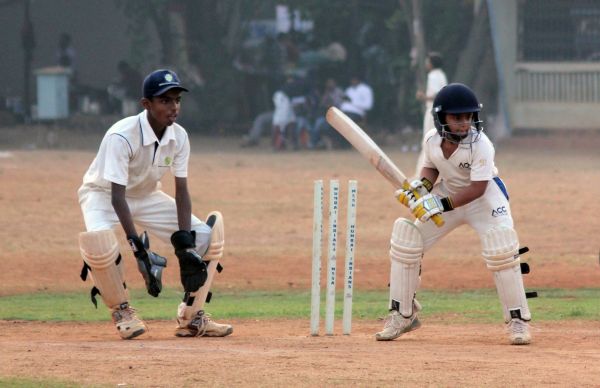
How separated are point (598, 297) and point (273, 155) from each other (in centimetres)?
1413

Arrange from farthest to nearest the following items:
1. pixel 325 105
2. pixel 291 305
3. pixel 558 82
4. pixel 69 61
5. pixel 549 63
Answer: pixel 69 61, pixel 549 63, pixel 558 82, pixel 325 105, pixel 291 305

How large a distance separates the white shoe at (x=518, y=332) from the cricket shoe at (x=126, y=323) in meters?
2.46

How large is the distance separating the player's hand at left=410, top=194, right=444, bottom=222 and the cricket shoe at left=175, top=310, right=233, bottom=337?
1705 millimetres

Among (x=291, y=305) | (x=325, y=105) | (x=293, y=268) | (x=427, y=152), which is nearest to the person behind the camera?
(x=427, y=152)

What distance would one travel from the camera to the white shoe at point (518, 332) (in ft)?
27.7

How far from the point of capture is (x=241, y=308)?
37.8 feet

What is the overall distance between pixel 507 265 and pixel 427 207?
644 millimetres

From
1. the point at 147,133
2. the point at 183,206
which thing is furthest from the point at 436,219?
the point at 147,133

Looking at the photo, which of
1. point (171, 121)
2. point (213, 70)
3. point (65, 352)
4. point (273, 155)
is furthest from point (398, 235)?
point (213, 70)

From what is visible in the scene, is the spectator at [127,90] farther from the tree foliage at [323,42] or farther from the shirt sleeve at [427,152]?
the shirt sleeve at [427,152]

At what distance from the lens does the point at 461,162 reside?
846cm

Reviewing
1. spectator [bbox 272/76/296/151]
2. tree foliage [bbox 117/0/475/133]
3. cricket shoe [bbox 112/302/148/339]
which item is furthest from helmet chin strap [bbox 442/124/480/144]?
tree foliage [bbox 117/0/475/133]

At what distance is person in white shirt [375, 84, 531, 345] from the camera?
27.5 ft

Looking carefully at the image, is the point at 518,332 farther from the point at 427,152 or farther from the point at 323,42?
the point at 323,42
